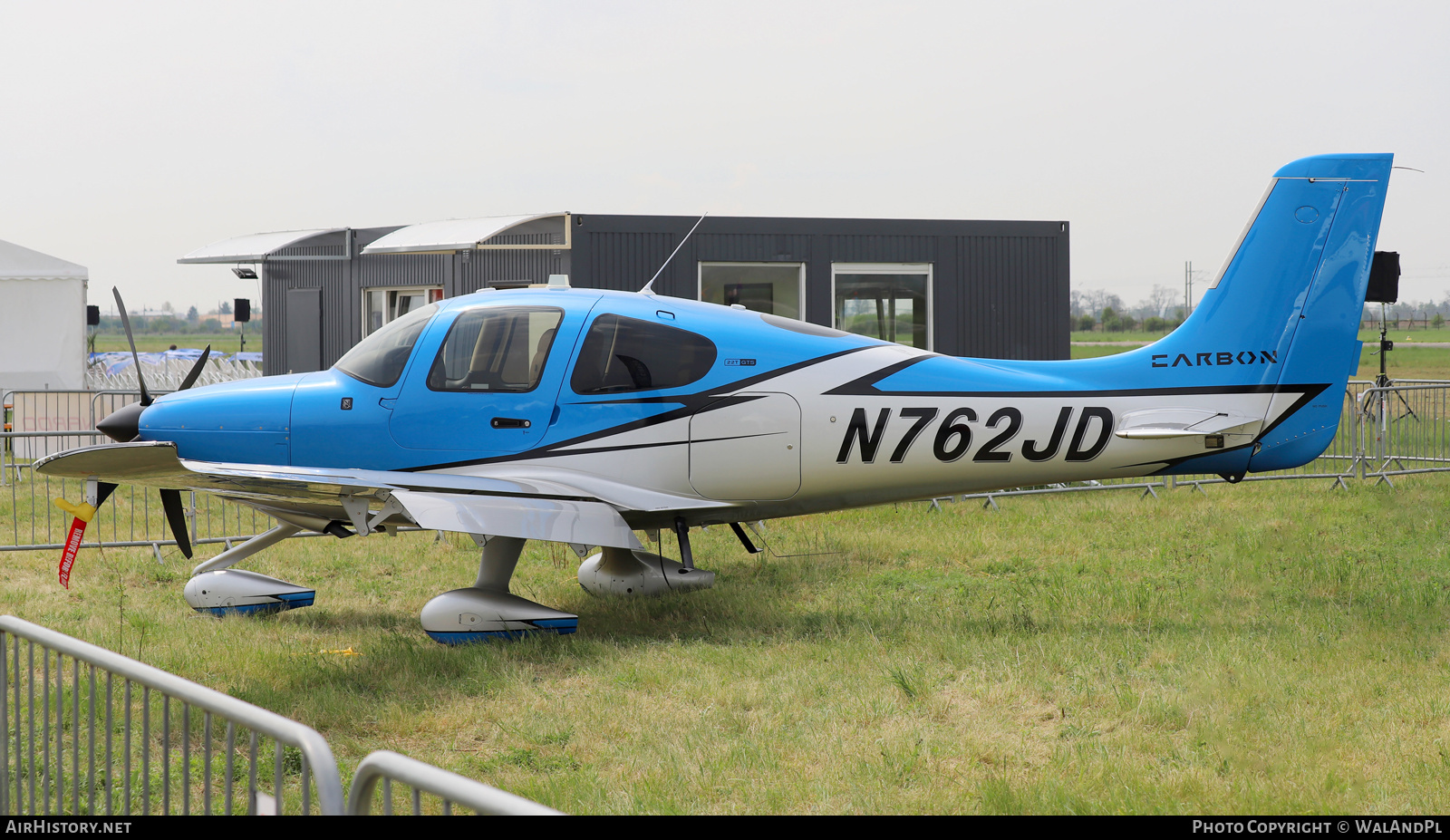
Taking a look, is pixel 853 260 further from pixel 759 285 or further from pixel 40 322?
pixel 40 322

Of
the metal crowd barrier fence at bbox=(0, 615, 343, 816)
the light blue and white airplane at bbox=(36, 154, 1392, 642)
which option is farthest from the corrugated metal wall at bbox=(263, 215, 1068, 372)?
the metal crowd barrier fence at bbox=(0, 615, 343, 816)

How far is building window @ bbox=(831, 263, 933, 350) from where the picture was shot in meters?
15.8

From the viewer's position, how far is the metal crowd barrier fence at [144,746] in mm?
2641

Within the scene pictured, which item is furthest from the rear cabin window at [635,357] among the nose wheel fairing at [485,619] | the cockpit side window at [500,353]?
the nose wheel fairing at [485,619]

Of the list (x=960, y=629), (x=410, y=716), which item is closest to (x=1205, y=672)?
(x=960, y=629)

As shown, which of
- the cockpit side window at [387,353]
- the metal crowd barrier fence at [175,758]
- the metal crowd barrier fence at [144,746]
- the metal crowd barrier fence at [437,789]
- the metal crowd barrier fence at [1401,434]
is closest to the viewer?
the metal crowd barrier fence at [437,789]

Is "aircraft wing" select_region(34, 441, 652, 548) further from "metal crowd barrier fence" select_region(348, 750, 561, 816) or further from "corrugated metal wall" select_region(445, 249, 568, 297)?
"corrugated metal wall" select_region(445, 249, 568, 297)

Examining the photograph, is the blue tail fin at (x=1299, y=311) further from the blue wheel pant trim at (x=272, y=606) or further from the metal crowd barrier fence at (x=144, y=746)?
the blue wheel pant trim at (x=272, y=606)

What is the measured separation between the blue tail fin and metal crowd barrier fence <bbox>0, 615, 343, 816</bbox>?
636 cm

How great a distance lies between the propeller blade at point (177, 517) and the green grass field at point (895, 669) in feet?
1.92

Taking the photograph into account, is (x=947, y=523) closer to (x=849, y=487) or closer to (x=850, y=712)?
(x=849, y=487)

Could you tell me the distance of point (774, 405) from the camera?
7.87 metres

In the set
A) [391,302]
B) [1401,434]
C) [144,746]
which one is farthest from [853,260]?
[144,746]

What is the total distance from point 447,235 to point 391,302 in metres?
2.78
